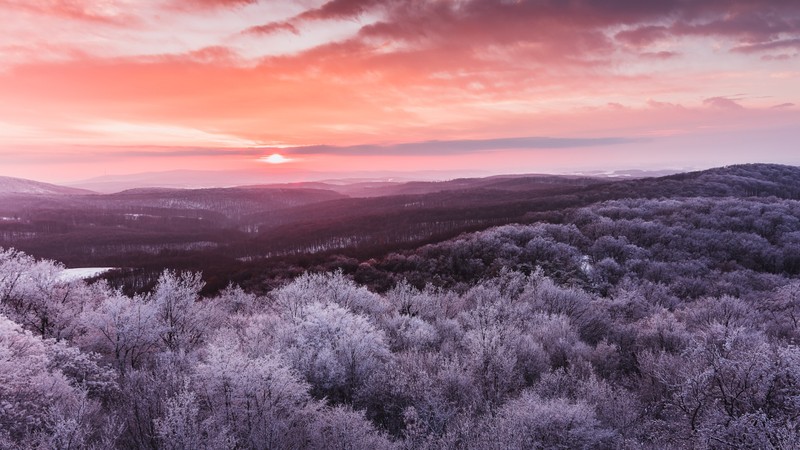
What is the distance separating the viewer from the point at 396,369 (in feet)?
103

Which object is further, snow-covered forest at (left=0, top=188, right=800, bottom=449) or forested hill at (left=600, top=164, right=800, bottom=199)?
forested hill at (left=600, top=164, right=800, bottom=199)

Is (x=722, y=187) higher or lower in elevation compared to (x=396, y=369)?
higher

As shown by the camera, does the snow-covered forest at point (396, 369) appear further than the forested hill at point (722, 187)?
No

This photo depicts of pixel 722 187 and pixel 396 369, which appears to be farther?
pixel 722 187

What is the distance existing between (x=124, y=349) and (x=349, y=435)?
28045mm

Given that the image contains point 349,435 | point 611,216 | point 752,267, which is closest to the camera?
point 349,435

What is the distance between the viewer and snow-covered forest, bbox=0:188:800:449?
2036cm

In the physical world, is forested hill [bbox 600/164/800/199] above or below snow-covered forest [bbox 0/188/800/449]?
above

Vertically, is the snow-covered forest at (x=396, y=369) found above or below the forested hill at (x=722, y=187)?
below

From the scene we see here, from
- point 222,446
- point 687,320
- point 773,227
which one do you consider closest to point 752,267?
point 773,227

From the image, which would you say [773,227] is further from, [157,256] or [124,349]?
[157,256]

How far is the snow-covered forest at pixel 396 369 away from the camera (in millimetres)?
20359

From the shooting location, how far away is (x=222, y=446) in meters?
19.8

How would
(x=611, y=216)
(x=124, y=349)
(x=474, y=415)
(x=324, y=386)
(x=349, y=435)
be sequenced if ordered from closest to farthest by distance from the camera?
1. (x=349, y=435)
2. (x=474, y=415)
3. (x=324, y=386)
4. (x=124, y=349)
5. (x=611, y=216)
